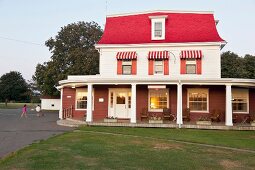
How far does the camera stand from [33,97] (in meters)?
88.4

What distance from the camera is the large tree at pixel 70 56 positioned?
41.6 metres

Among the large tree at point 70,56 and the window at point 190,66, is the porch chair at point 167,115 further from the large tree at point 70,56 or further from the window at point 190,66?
the large tree at point 70,56

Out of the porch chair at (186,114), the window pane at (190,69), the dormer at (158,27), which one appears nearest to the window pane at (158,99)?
the porch chair at (186,114)

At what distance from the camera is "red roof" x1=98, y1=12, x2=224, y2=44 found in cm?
2389

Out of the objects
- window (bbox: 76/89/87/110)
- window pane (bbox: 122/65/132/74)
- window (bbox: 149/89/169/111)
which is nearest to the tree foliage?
window (bbox: 149/89/169/111)

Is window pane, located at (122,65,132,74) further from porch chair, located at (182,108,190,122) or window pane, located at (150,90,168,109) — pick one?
porch chair, located at (182,108,190,122)

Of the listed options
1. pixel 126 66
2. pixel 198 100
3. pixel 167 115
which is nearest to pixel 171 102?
pixel 167 115

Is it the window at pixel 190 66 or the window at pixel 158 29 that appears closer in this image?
the window at pixel 190 66

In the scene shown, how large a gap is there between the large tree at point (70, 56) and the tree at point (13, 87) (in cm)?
4183

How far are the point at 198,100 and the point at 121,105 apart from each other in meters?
5.91

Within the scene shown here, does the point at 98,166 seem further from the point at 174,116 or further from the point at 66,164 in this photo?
the point at 174,116

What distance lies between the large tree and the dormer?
59.5 feet

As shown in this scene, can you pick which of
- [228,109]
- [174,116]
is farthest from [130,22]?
[228,109]

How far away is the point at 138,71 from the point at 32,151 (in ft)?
47.4
